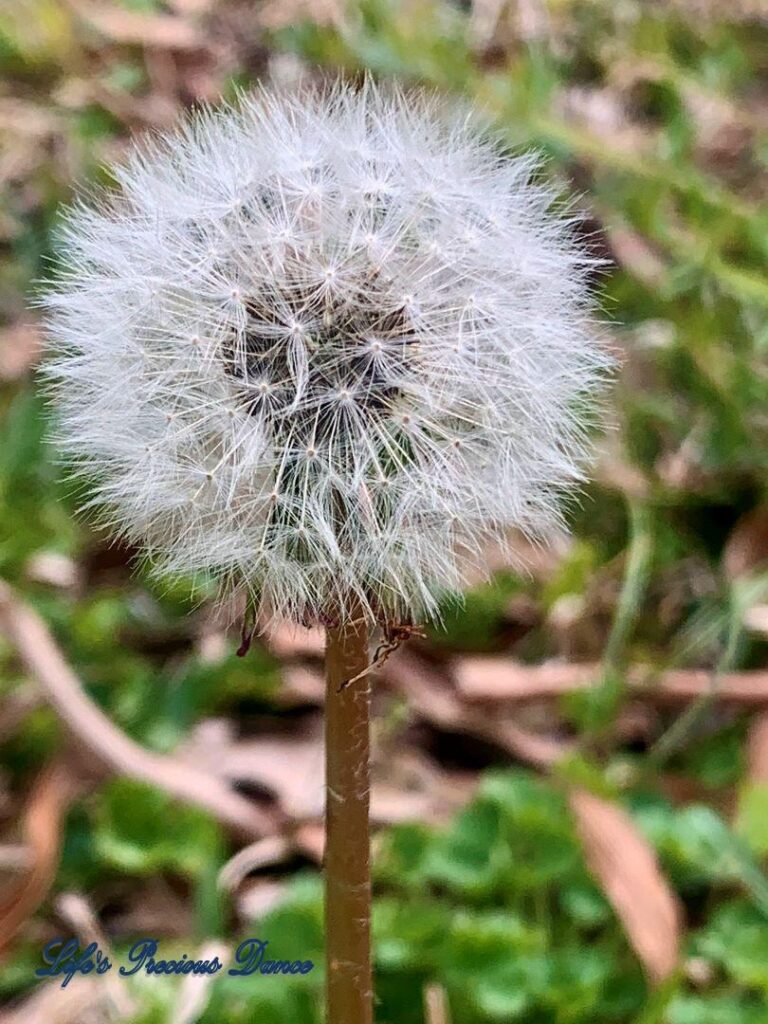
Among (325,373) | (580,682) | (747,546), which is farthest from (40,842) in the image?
(747,546)

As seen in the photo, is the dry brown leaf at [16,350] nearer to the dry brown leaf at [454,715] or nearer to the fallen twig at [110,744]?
the fallen twig at [110,744]

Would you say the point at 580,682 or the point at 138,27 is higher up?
the point at 138,27

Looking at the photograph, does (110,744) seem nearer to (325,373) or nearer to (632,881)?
(632,881)

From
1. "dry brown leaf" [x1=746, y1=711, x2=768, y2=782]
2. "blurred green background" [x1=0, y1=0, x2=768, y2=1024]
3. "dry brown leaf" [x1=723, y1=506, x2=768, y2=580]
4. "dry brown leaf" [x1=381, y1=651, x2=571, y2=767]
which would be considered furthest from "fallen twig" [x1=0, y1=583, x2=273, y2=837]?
"dry brown leaf" [x1=723, y1=506, x2=768, y2=580]

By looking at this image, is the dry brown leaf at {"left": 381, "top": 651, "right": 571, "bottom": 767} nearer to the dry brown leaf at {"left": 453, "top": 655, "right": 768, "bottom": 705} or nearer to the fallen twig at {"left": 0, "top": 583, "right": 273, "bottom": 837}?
the dry brown leaf at {"left": 453, "top": 655, "right": 768, "bottom": 705}

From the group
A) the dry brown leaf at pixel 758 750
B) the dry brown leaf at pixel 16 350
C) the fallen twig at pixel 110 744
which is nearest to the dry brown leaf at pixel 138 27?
the dry brown leaf at pixel 16 350

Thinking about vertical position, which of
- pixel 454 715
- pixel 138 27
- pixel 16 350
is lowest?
pixel 454 715

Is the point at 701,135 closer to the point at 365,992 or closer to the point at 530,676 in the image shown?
the point at 530,676
